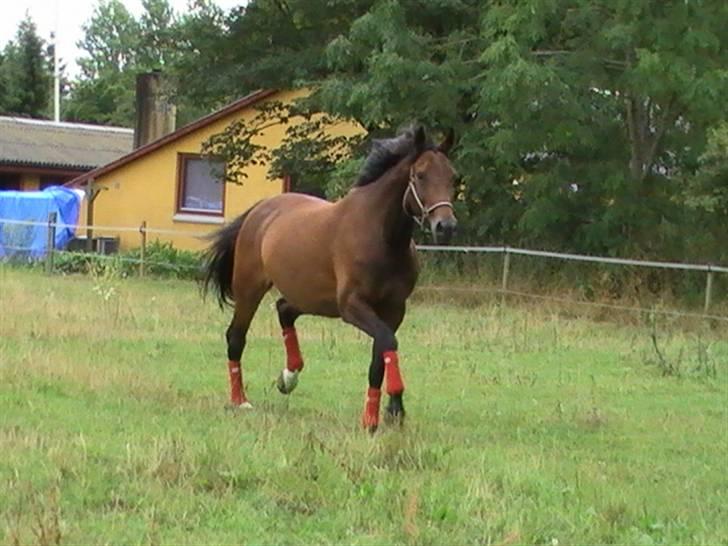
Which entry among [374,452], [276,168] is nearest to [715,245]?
[276,168]

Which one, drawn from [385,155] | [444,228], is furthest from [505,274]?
[444,228]

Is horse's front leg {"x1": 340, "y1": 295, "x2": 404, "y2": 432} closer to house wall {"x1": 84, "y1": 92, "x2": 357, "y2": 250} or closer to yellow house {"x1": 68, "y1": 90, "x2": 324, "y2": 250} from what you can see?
house wall {"x1": 84, "y1": 92, "x2": 357, "y2": 250}

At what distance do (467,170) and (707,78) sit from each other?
5.16 meters

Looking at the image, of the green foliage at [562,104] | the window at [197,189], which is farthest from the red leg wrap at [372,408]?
the window at [197,189]

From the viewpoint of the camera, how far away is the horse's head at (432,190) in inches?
333

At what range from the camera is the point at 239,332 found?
34.5ft

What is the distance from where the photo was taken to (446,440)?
8.35 m

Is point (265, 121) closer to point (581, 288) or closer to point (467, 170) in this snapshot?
point (467, 170)

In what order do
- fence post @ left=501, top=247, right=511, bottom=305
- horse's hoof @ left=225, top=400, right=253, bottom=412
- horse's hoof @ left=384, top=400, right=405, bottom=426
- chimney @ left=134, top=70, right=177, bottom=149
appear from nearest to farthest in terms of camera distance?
horse's hoof @ left=384, top=400, right=405, bottom=426 < horse's hoof @ left=225, top=400, right=253, bottom=412 < fence post @ left=501, top=247, right=511, bottom=305 < chimney @ left=134, top=70, right=177, bottom=149

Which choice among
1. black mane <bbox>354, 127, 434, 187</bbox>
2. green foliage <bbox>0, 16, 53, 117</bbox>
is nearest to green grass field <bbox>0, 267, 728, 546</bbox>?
black mane <bbox>354, 127, 434, 187</bbox>

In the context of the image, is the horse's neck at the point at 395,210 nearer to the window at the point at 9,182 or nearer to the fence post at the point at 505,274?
the fence post at the point at 505,274

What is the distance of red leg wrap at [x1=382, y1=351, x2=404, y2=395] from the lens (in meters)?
8.59

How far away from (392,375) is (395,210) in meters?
1.23

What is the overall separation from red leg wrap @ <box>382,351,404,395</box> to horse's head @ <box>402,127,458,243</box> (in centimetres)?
86
